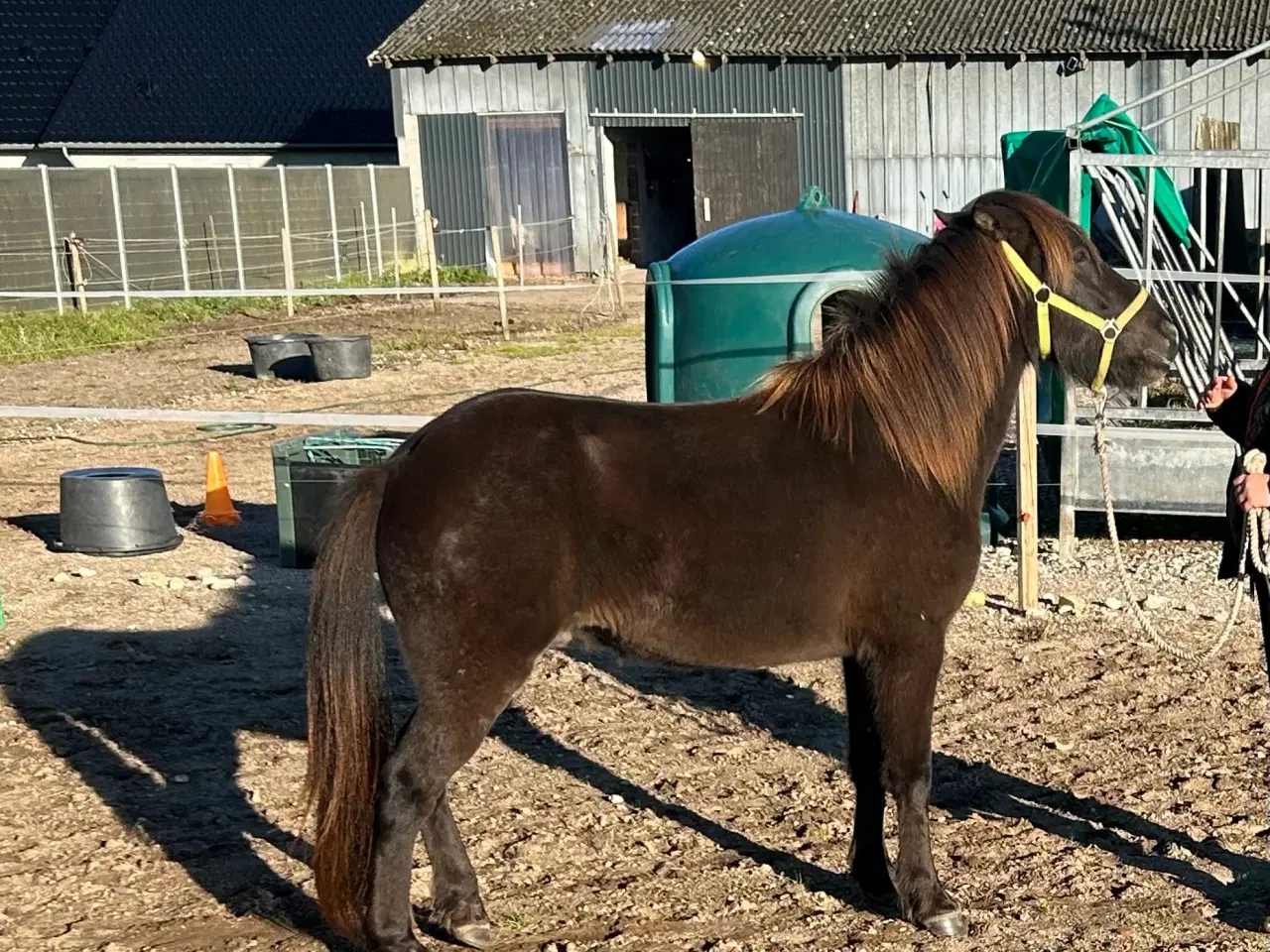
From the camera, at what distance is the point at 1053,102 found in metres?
25.8

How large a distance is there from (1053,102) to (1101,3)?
2358 millimetres

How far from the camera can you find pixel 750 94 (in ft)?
90.3

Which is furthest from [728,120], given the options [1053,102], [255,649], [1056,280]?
[1056,280]

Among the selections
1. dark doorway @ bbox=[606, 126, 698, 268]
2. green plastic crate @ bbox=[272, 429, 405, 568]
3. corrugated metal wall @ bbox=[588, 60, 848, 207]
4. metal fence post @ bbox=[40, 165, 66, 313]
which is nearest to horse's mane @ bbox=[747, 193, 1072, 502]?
green plastic crate @ bbox=[272, 429, 405, 568]

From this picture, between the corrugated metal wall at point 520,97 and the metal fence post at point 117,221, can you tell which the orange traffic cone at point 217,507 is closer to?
the metal fence post at point 117,221

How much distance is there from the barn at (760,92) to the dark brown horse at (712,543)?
66.9 feet

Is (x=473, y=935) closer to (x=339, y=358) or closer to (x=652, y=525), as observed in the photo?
(x=652, y=525)

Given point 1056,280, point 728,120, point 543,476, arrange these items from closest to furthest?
point 543,476, point 1056,280, point 728,120

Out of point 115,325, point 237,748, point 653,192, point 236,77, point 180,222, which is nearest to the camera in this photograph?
point 237,748

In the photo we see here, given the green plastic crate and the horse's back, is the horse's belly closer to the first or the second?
the horse's back

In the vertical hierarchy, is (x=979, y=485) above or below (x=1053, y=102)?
below

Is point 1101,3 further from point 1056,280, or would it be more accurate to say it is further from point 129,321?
point 1056,280

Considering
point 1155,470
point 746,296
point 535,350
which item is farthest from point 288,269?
point 1155,470

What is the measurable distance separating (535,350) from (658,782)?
481 inches
